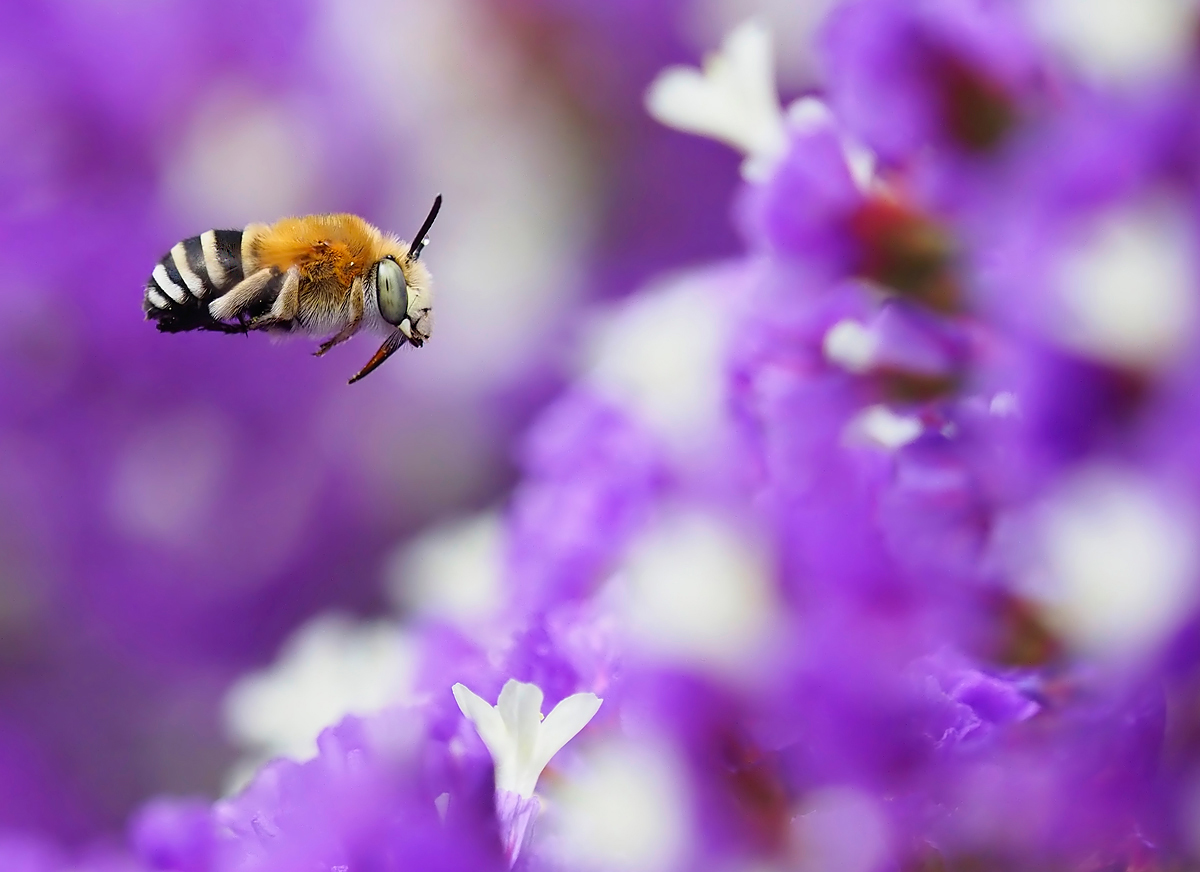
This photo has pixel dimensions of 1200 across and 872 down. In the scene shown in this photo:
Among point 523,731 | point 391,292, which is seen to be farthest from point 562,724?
point 391,292

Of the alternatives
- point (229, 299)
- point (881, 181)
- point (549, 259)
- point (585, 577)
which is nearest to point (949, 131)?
point (881, 181)

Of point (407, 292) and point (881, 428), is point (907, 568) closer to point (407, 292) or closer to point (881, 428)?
point (881, 428)

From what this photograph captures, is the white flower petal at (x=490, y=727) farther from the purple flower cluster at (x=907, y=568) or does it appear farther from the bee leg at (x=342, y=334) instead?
the bee leg at (x=342, y=334)

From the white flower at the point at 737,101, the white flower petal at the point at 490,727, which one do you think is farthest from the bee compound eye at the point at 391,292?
the white flower petal at the point at 490,727

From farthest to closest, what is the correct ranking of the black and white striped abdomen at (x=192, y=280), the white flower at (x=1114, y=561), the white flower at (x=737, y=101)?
1. the black and white striped abdomen at (x=192, y=280)
2. the white flower at (x=737, y=101)
3. the white flower at (x=1114, y=561)

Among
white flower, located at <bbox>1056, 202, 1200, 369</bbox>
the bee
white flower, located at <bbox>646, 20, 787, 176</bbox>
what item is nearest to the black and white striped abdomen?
the bee
